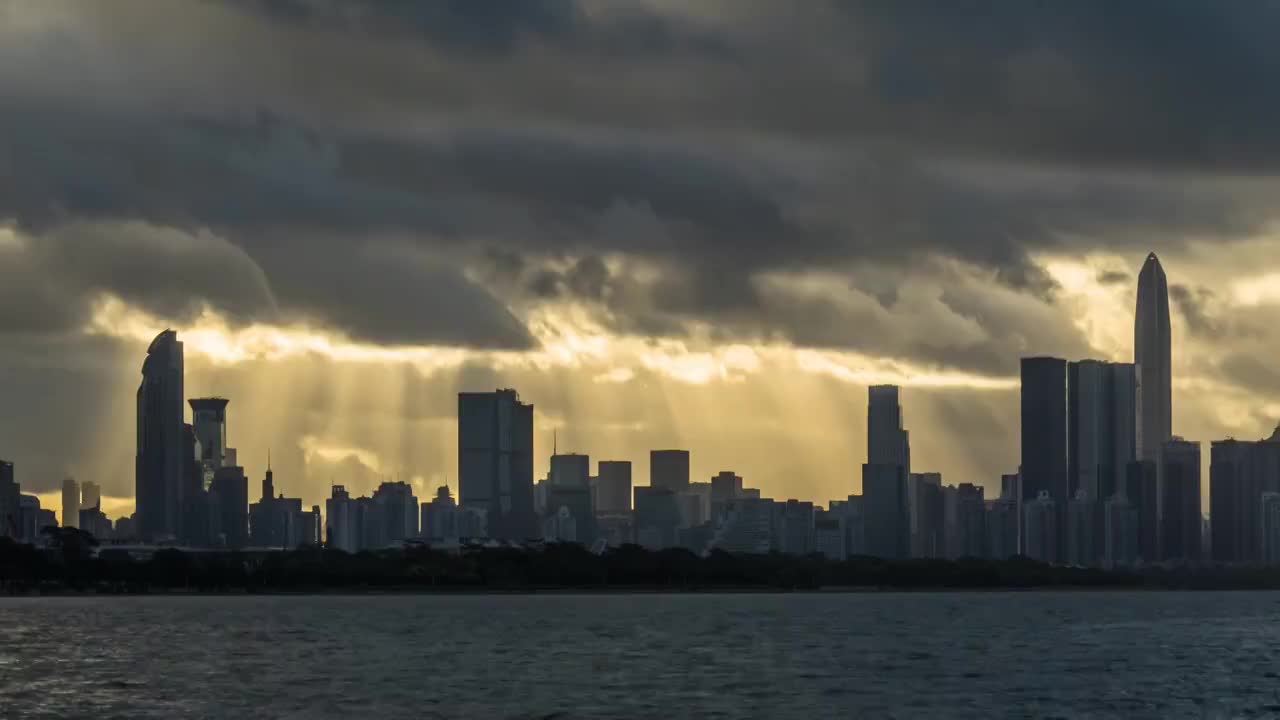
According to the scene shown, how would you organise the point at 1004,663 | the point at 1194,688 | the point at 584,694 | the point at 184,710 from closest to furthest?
1. the point at 184,710
2. the point at 584,694
3. the point at 1194,688
4. the point at 1004,663

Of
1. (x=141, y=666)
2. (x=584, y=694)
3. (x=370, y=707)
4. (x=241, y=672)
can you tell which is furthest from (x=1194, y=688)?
(x=141, y=666)

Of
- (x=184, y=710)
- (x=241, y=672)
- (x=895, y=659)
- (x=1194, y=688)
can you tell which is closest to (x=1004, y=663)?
(x=895, y=659)

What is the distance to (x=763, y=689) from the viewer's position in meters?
151

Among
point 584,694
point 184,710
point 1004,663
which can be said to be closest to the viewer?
point 184,710

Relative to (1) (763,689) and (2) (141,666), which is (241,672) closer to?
(2) (141,666)

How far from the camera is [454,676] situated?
163 meters

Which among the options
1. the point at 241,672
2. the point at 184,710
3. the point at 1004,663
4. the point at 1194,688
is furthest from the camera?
the point at 1004,663

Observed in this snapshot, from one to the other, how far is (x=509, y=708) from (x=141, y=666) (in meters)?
52.0

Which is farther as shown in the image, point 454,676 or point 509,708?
point 454,676

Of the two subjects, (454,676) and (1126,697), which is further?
(454,676)

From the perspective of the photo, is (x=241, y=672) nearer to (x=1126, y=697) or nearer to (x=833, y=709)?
(x=833, y=709)

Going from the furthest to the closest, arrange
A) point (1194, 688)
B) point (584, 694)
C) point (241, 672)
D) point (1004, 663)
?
point (1004, 663), point (241, 672), point (1194, 688), point (584, 694)

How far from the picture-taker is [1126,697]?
146625mm

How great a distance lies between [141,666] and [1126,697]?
252ft
